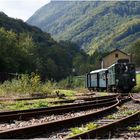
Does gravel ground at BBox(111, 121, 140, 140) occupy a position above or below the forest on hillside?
below

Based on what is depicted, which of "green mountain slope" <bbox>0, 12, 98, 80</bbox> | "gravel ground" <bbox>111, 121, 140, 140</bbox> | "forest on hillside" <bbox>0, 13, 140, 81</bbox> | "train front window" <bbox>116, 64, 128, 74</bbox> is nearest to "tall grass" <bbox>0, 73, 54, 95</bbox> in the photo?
"train front window" <bbox>116, 64, 128, 74</bbox>

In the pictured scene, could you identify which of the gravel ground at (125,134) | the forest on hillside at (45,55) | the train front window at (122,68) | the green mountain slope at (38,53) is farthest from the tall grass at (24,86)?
the forest on hillside at (45,55)

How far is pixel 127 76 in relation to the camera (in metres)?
39.9

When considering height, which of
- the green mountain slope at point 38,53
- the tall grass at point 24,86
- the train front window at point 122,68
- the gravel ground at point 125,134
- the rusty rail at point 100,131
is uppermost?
the green mountain slope at point 38,53

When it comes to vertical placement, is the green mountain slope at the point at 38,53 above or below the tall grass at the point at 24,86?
above

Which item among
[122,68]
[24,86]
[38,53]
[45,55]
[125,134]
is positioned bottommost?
[125,134]

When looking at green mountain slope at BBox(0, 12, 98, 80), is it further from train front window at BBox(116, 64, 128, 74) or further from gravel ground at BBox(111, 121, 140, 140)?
gravel ground at BBox(111, 121, 140, 140)

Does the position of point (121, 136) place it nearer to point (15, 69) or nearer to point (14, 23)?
point (15, 69)

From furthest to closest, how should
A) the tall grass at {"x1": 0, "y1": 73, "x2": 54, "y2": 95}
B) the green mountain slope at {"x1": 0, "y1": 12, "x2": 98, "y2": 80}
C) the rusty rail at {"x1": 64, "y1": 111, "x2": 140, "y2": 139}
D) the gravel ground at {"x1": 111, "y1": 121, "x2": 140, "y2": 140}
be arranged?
the green mountain slope at {"x1": 0, "y1": 12, "x2": 98, "y2": 80}
the tall grass at {"x1": 0, "y1": 73, "x2": 54, "y2": 95}
the gravel ground at {"x1": 111, "y1": 121, "x2": 140, "y2": 140}
the rusty rail at {"x1": 64, "y1": 111, "x2": 140, "y2": 139}

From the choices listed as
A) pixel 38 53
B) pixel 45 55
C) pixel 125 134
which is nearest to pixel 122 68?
pixel 125 134

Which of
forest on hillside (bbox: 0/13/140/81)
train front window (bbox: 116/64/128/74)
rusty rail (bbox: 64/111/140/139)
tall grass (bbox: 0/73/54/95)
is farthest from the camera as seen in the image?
forest on hillside (bbox: 0/13/140/81)

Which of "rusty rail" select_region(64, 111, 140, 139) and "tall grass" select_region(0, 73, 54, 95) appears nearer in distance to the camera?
"rusty rail" select_region(64, 111, 140, 139)

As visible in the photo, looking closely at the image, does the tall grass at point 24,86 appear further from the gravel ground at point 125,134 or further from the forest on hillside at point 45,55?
the forest on hillside at point 45,55

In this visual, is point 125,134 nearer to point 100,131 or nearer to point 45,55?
point 100,131
